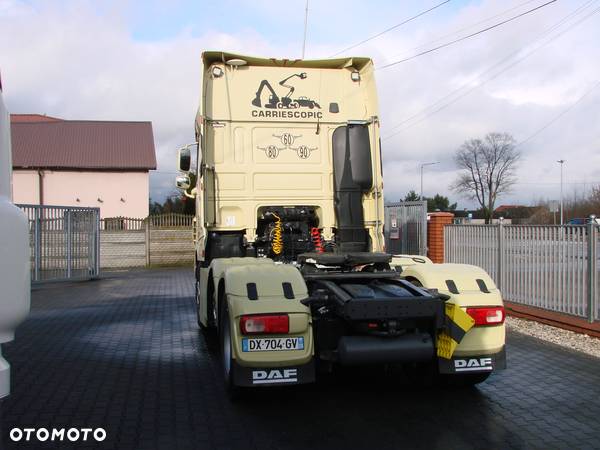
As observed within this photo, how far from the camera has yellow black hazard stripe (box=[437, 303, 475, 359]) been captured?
501cm

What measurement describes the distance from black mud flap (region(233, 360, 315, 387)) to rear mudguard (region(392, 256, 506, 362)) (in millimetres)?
1348

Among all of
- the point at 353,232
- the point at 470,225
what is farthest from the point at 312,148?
the point at 470,225

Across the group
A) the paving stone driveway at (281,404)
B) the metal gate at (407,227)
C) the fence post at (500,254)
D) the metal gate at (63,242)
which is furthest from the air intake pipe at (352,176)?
the metal gate at (63,242)

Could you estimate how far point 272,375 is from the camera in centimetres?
478

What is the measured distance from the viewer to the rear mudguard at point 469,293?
5.18 meters

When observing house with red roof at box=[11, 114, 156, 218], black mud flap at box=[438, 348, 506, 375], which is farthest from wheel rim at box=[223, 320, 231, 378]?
house with red roof at box=[11, 114, 156, 218]

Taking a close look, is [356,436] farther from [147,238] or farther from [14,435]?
[147,238]

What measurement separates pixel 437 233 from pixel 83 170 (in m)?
28.3

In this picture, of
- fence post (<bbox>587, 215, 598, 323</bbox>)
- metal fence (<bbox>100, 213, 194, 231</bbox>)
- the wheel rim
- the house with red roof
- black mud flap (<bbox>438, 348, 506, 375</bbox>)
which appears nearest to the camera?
black mud flap (<bbox>438, 348, 506, 375</bbox>)

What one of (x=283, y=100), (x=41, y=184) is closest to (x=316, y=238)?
(x=283, y=100)

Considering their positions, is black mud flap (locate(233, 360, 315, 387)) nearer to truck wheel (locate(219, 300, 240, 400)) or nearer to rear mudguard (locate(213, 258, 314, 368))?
rear mudguard (locate(213, 258, 314, 368))

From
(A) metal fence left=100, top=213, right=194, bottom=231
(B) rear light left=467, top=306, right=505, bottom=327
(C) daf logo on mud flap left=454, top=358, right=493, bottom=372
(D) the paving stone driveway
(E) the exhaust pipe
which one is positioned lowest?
(D) the paving stone driveway

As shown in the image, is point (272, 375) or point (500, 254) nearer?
point (272, 375)

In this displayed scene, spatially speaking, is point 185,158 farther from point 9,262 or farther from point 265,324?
point 9,262
